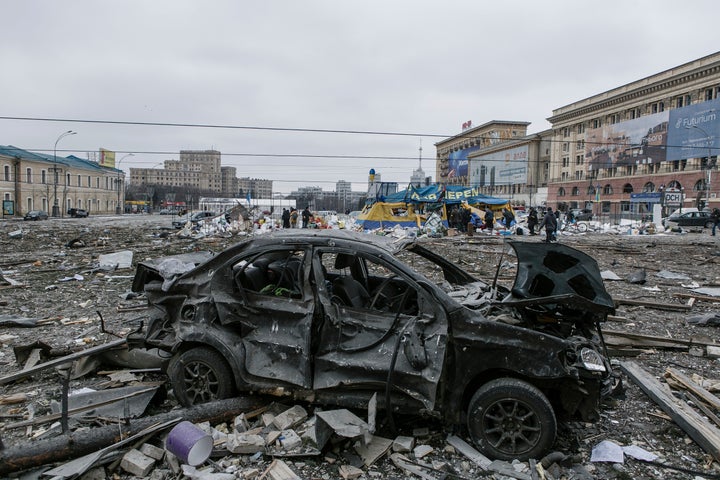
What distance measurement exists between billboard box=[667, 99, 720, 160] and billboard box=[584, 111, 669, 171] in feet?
3.86

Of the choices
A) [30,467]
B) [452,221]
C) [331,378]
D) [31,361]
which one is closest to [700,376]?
[331,378]

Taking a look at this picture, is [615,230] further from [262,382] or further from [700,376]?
[262,382]

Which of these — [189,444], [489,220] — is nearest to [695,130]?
[489,220]

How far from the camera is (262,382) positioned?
13.0 ft

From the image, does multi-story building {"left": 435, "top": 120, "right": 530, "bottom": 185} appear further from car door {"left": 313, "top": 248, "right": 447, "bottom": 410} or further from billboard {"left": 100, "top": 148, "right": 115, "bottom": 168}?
car door {"left": 313, "top": 248, "right": 447, "bottom": 410}

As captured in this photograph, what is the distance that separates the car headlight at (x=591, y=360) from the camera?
344cm

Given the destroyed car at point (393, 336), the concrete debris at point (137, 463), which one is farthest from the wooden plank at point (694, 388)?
the concrete debris at point (137, 463)

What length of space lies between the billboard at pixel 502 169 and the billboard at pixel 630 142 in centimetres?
1490

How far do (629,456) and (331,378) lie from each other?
7.97 feet

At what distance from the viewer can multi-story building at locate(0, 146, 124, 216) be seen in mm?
57562

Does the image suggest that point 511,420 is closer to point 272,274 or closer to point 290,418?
point 290,418

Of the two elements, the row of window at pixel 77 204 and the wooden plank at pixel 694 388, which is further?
the row of window at pixel 77 204

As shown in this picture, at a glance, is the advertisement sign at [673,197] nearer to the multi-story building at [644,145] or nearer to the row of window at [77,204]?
the multi-story building at [644,145]

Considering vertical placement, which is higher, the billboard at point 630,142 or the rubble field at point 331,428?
the billboard at point 630,142
